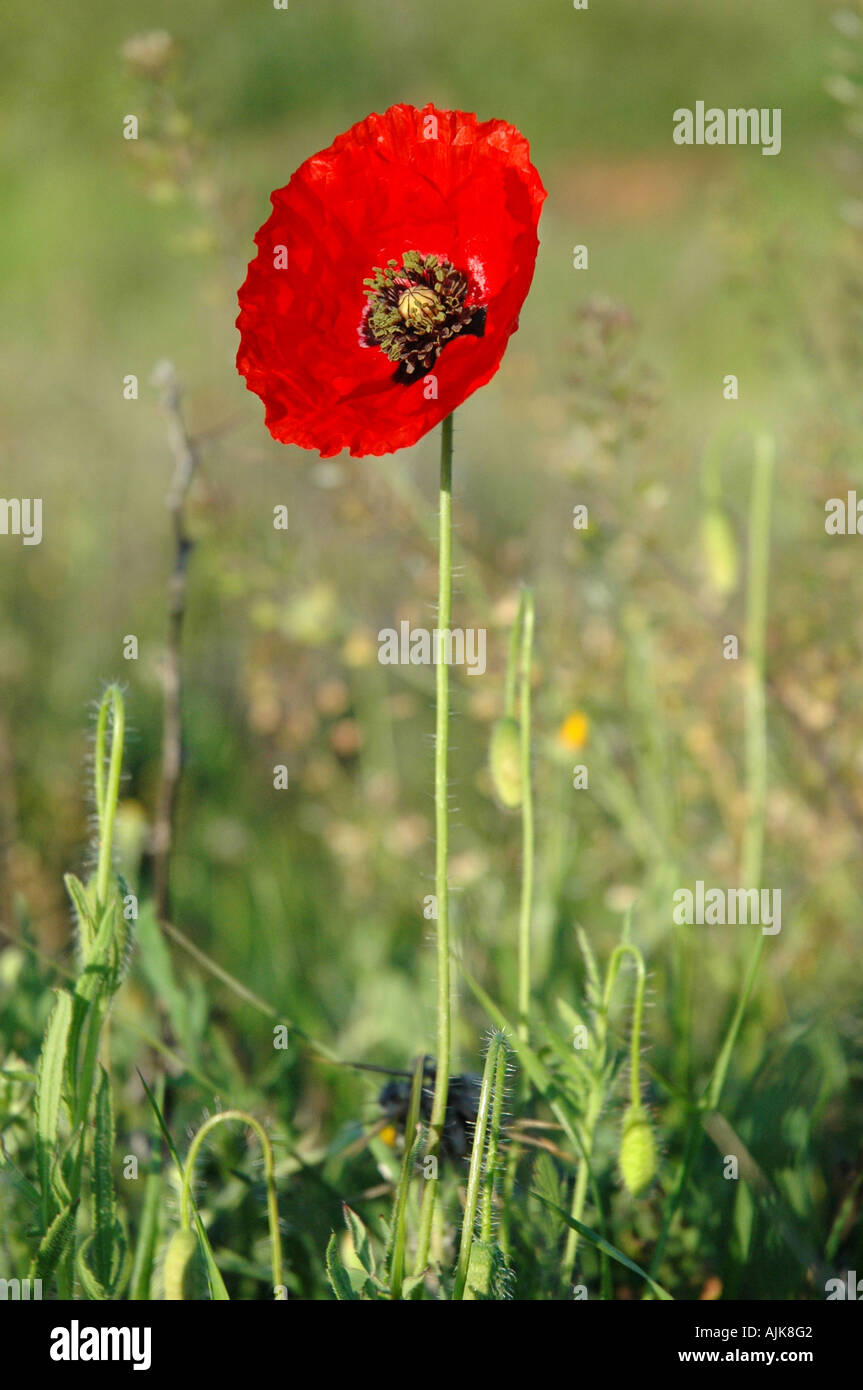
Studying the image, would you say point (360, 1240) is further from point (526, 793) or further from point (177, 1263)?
point (526, 793)

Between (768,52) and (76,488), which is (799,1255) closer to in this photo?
(76,488)

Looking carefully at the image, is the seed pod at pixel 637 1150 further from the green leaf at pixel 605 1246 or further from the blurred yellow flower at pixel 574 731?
the blurred yellow flower at pixel 574 731

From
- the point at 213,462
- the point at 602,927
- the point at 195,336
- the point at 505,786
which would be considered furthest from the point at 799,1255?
the point at 195,336

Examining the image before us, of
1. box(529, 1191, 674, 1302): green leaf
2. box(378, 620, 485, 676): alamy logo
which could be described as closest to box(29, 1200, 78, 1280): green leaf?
box(529, 1191, 674, 1302): green leaf

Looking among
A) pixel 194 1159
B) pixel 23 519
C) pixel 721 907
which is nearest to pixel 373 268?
pixel 194 1159

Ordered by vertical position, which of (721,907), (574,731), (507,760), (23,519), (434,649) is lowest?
(721,907)

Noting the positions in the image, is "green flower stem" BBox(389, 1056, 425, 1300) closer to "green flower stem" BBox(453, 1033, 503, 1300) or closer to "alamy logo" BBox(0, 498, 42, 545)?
"green flower stem" BBox(453, 1033, 503, 1300)
